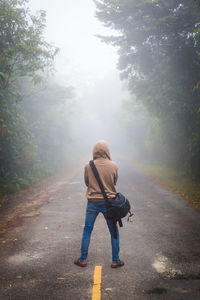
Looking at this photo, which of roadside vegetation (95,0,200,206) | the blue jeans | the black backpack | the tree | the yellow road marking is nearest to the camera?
the yellow road marking

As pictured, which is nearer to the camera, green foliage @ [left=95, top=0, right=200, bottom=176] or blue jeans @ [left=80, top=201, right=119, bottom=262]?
blue jeans @ [left=80, top=201, right=119, bottom=262]

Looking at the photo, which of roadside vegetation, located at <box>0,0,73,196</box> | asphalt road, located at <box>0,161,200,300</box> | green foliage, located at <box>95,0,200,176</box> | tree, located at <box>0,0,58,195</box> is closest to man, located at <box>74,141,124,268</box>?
asphalt road, located at <box>0,161,200,300</box>

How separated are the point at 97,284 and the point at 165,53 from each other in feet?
43.6

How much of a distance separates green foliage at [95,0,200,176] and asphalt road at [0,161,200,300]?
7880 millimetres

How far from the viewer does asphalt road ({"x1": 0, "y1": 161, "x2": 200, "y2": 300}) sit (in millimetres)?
3602

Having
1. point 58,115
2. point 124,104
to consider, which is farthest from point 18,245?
point 124,104

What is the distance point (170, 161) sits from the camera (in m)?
22.1

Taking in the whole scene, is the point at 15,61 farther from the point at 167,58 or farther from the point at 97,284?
the point at 97,284

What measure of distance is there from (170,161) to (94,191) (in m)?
18.8

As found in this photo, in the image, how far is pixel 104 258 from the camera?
4.71 m

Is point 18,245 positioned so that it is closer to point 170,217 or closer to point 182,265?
point 182,265

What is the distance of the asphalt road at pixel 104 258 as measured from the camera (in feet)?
11.8

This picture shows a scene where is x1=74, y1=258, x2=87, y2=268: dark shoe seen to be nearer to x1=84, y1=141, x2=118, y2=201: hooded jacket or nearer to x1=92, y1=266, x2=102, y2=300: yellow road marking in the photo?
x1=92, y1=266, x2=102, y2=300: yellow road marking

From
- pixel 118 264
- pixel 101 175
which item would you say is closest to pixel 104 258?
pixel 118 264
